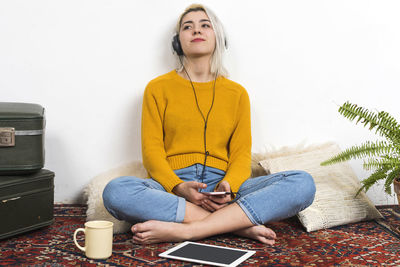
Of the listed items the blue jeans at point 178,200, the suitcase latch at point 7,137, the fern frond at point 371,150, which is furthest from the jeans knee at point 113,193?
the fern frond at point 371,150

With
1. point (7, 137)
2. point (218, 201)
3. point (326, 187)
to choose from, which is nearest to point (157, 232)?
point (218, 201)

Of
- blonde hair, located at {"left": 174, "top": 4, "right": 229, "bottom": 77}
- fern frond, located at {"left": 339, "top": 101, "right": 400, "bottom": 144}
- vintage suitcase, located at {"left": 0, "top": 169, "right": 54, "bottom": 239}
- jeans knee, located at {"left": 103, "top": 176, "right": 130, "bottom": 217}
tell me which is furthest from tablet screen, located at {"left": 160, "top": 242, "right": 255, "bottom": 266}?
blonde hair, located at {"left": 174, "top": 4, "right": 229, "bottom": 77}

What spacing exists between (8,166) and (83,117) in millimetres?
523

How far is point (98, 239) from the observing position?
1230 millimetres

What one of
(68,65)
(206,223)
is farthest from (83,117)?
(206,223)

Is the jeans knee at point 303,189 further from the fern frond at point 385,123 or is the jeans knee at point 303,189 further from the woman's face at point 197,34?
the woman's face at point 197,34

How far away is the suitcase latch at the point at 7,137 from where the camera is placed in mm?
1485

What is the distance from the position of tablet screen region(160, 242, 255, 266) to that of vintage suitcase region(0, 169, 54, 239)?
0.57 meters

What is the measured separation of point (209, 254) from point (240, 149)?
0.60 meters

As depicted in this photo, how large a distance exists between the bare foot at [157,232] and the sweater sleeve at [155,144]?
21cm

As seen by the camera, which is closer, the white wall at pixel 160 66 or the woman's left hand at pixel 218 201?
the woman's left hand at pixel 218 201

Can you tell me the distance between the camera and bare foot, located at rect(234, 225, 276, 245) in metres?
1.44

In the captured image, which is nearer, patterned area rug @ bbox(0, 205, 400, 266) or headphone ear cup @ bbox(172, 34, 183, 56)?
patterned area rug @ bbox(0, 205, 400, 266)

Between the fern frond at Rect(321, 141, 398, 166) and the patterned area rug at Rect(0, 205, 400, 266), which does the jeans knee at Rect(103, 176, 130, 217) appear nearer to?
the patterned area rug at Rect(0, 205, 400, 266)
